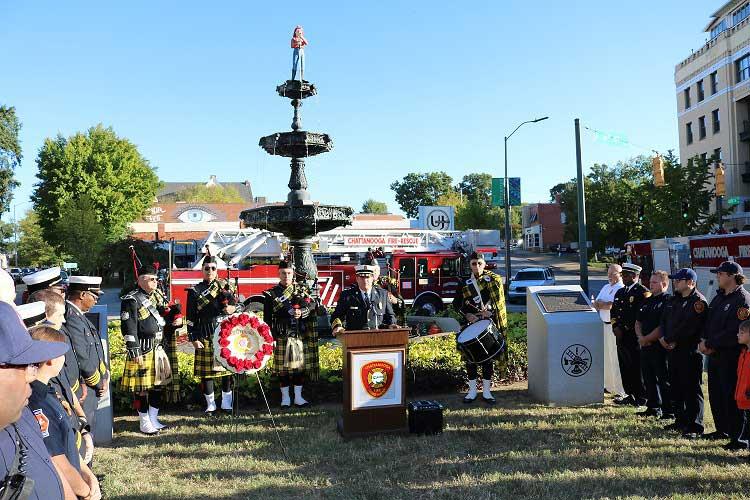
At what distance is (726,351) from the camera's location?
5.89 metres

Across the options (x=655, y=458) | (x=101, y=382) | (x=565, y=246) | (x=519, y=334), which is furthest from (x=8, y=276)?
(x=565, y=246)

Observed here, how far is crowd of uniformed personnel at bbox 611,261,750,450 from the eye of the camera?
5805 millimetres

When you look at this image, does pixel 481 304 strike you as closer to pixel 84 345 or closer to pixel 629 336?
pixel 629 336

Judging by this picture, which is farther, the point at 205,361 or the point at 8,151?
the point at 8,151

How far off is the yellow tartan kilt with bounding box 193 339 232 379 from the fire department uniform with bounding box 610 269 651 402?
531cm

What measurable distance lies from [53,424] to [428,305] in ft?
52.2

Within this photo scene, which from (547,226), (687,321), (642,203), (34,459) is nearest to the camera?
(34,459)

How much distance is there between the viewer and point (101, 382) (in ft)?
18.0

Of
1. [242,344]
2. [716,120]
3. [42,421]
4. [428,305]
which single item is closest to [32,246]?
[428,305]

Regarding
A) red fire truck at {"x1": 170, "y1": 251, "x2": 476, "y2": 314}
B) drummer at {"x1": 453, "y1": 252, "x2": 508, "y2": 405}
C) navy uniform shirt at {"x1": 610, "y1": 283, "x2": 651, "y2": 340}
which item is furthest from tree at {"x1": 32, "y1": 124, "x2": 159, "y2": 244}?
navy uniform shirt at {"x1": 610, "y1": 283, "x2": 651, "y2": 340}

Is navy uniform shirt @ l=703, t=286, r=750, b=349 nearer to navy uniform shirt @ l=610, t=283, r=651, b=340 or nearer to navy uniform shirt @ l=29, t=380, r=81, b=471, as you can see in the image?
navy uniform shirt @ l=610, t=283, r=651, b=340

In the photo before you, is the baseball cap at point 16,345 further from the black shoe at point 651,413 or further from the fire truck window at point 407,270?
the fire truck window at point 407,270

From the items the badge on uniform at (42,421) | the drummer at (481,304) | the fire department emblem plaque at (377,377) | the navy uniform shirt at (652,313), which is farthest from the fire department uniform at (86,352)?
the navy uniform shirt at (652,313)

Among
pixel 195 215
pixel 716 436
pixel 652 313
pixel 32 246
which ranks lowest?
pixel 716 436
